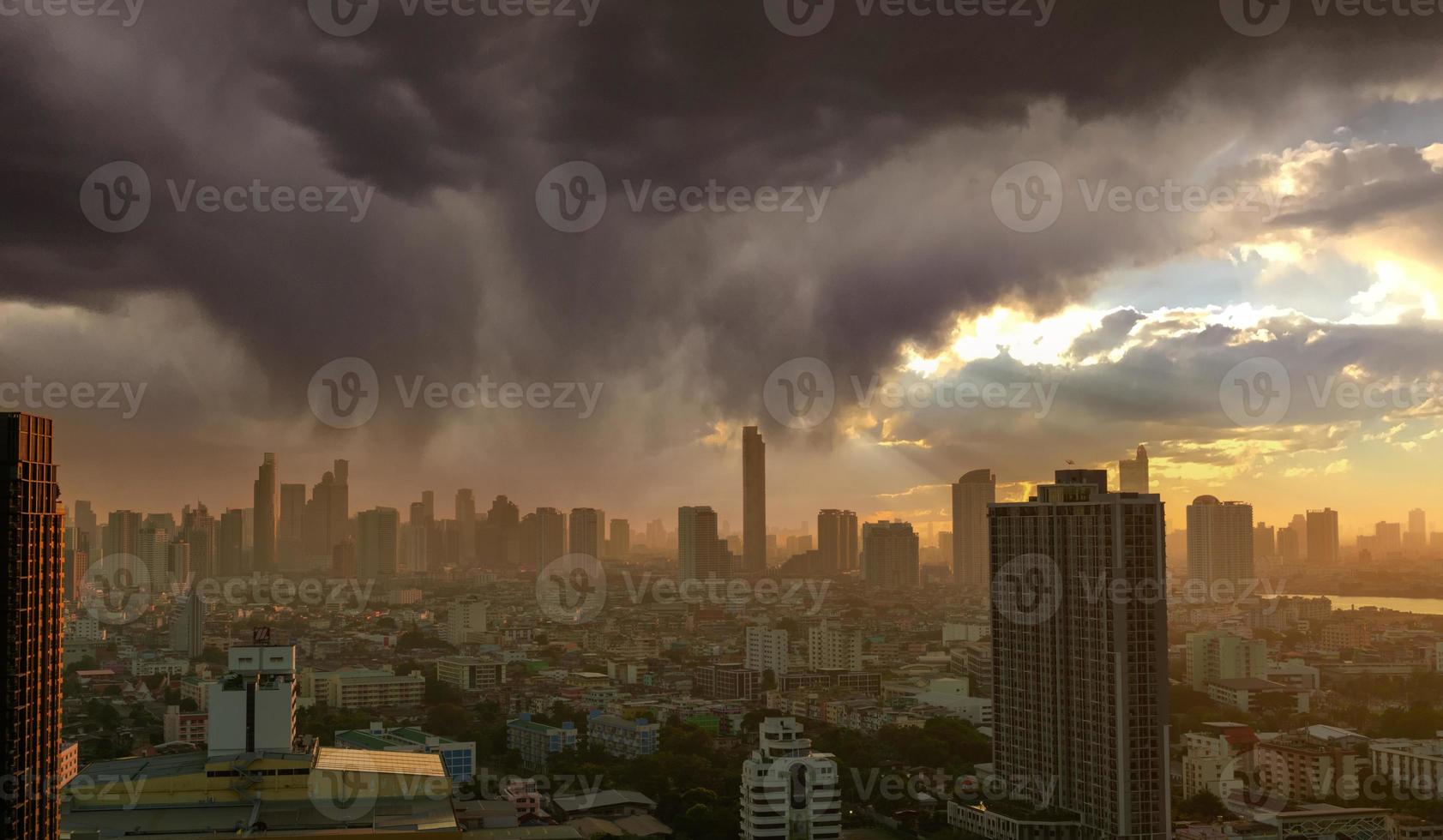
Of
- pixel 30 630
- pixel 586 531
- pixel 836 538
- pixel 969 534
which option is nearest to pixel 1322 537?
pixel 969 534

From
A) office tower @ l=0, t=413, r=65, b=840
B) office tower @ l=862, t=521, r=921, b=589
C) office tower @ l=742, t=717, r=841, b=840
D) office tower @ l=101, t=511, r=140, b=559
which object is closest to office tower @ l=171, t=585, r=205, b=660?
office tower @ l=101, t=511, r=140, b=559

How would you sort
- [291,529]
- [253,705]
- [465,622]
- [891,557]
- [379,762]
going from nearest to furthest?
[253,705] → [379,762] → [465,622] → [291,529] → [891,557]

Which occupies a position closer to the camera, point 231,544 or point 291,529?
point 231,544

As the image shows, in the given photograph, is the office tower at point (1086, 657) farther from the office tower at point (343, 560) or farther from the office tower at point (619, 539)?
the office tower at point (619, 539)

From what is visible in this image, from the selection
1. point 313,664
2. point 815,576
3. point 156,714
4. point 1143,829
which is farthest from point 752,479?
point 1143,829

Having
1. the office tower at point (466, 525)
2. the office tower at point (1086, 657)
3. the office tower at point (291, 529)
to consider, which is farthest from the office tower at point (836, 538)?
the office tower at point (1086, 657)

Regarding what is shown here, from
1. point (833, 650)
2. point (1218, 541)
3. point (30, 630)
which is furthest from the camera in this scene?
point (1218, 541)

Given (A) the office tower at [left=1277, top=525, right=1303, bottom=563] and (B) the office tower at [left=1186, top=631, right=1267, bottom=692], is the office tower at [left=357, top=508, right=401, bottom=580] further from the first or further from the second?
(A) the office tower at [left=1277, top=525, right=1303, bottom=563]

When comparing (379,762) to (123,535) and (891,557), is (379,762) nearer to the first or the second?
(123,535)
